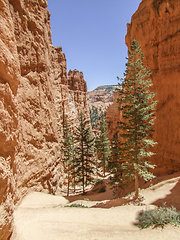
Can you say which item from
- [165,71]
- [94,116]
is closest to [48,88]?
[165,71]

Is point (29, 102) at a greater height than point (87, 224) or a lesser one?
greater

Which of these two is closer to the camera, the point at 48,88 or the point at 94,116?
the point at 48,88

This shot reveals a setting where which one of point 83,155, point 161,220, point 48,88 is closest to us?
point 161,220

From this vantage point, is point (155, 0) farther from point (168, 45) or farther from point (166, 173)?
point (166, 173)

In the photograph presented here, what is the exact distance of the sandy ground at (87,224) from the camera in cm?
577

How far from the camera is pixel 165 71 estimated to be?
14.5m

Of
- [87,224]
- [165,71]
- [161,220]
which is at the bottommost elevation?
[87,224]

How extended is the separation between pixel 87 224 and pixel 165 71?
15.5 meters

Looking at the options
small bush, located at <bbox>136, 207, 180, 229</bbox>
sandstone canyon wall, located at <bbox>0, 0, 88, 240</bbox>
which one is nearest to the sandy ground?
small bush, located at <bbox>136, 207, 180, 229</bbox>

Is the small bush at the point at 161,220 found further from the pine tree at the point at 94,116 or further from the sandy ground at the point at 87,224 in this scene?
the pine tree at the point at 94,116

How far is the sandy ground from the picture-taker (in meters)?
5.77

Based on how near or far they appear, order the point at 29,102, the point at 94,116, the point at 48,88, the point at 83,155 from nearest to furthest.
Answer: the point at 29,102 → the point at 48,88 → the point at 83,155 → the point at 94,116

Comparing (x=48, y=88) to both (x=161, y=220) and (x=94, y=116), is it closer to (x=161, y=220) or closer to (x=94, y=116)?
(x=161, y=220)

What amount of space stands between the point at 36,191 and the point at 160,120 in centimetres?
1470
